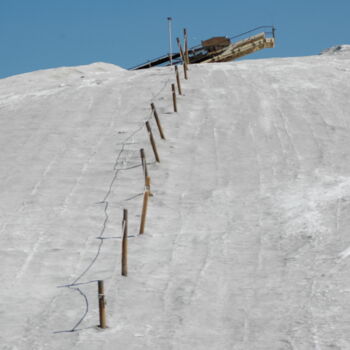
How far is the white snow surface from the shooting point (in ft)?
29.0

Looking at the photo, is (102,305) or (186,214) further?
(186,214)

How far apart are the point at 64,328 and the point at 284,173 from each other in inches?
248

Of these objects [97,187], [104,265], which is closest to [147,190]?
[97,187]

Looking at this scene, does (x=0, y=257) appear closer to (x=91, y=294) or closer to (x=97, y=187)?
(x=91, y=294)

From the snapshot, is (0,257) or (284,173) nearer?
(0,257)

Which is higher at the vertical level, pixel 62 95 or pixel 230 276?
pixel 62 95

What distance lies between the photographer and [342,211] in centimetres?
1182

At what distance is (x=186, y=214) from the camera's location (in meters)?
12.6

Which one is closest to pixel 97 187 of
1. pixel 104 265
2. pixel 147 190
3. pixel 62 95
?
pixel 147 190

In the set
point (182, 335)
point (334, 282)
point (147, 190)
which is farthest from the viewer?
point (147, 190)

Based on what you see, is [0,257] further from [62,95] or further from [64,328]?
[62,95]

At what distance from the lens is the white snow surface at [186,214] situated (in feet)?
29.0

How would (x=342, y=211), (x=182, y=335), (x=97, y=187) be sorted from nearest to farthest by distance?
1. (x=182, y=335)
2. (x=342, y=211)
3. (x=97, y=187)

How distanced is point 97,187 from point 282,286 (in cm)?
540
